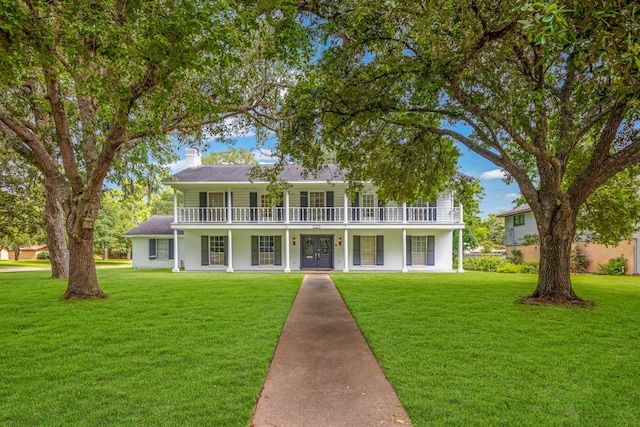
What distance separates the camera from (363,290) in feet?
31.6

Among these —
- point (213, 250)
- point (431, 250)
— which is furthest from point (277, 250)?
point (431, 250)

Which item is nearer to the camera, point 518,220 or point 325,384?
point 325,384

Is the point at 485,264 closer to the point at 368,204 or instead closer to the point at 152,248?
the point at 368,204

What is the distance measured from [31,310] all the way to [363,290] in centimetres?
779

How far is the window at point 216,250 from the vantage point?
57.3ft

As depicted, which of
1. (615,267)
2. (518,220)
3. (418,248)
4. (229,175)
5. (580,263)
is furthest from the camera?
(518,220)

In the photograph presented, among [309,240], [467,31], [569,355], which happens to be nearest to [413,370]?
[569,355]

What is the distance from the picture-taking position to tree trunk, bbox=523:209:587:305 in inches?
293

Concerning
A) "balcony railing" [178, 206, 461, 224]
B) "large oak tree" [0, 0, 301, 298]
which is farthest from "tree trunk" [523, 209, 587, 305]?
"balcony railing" [178, 206, 461, 224]

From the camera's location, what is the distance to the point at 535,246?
21.0 metres

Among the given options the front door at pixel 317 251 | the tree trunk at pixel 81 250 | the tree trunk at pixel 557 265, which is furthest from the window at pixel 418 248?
the tree trunk at pixel 81 250

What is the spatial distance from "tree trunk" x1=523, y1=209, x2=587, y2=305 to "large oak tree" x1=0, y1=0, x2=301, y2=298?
6.97m

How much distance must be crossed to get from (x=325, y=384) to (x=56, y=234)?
13.5 meters

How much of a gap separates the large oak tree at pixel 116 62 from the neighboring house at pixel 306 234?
8259mm
